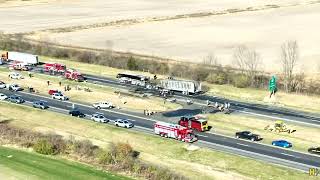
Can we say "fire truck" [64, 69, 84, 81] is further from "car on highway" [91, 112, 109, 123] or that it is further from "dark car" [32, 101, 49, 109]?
"car on highway" [91, 112, 109, 123]

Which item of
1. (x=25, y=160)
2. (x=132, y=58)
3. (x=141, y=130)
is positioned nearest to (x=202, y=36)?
(x=132, y=58)

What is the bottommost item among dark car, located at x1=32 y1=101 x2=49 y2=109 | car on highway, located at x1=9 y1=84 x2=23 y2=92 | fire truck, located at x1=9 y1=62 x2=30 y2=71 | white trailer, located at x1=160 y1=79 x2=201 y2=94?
dark car, located at x1=32 y1=101 x2=49 y2=109

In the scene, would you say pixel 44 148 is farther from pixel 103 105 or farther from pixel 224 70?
pixel 224 70

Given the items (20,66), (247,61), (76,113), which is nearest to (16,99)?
(76,113)

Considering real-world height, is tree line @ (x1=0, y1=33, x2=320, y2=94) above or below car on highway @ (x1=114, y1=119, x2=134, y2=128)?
above

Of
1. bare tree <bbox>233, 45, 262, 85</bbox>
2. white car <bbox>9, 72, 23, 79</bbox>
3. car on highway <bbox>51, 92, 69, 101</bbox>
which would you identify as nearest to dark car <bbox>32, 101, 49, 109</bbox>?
car on highway <bbox>51, 92, 69, 101</bbox>

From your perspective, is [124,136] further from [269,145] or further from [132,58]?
[132,58]

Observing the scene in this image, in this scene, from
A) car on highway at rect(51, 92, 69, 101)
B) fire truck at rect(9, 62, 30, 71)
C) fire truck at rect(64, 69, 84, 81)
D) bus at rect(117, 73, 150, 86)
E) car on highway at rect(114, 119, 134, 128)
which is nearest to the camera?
car on highway at rect(114, 119, 134, 128)

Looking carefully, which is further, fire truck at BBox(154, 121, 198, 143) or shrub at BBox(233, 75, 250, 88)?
shrub at BBox(233, 75, 250, 88)
